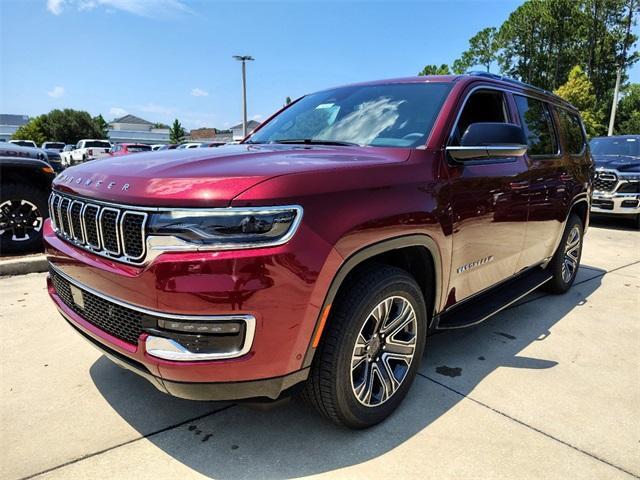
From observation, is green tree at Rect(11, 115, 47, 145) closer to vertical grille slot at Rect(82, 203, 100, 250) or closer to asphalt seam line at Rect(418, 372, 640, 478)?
vertical grille slot at Rect(82, 203, 100, 250)

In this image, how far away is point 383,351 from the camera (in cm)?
253

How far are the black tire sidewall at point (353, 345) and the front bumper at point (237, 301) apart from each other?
24cm

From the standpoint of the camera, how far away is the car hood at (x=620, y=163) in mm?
9664

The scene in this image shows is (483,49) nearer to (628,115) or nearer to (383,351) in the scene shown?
(628,115)

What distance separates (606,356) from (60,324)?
4.39 meters

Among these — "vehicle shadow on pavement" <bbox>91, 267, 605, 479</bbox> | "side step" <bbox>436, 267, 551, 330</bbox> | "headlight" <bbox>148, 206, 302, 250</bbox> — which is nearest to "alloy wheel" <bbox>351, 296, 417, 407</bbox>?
"vehicle shadow on pavement" <bbox>91, 267, 605, 479</bbox>

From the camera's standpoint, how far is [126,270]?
77.8 inches

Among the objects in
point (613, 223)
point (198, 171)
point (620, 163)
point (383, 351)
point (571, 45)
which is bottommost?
point (613, 223)

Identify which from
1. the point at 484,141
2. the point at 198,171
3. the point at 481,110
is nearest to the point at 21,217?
the point at 198,171

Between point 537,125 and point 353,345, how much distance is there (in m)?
2.98

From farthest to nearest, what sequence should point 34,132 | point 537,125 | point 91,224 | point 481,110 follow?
1. point 34,132
2. point 537,125
3. point 481,110
4. point 91,224

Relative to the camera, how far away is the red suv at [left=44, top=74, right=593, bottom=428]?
6.06 ft

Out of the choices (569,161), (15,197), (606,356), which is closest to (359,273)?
(606,356)

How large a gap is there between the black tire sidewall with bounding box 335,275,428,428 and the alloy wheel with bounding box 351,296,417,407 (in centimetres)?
3
